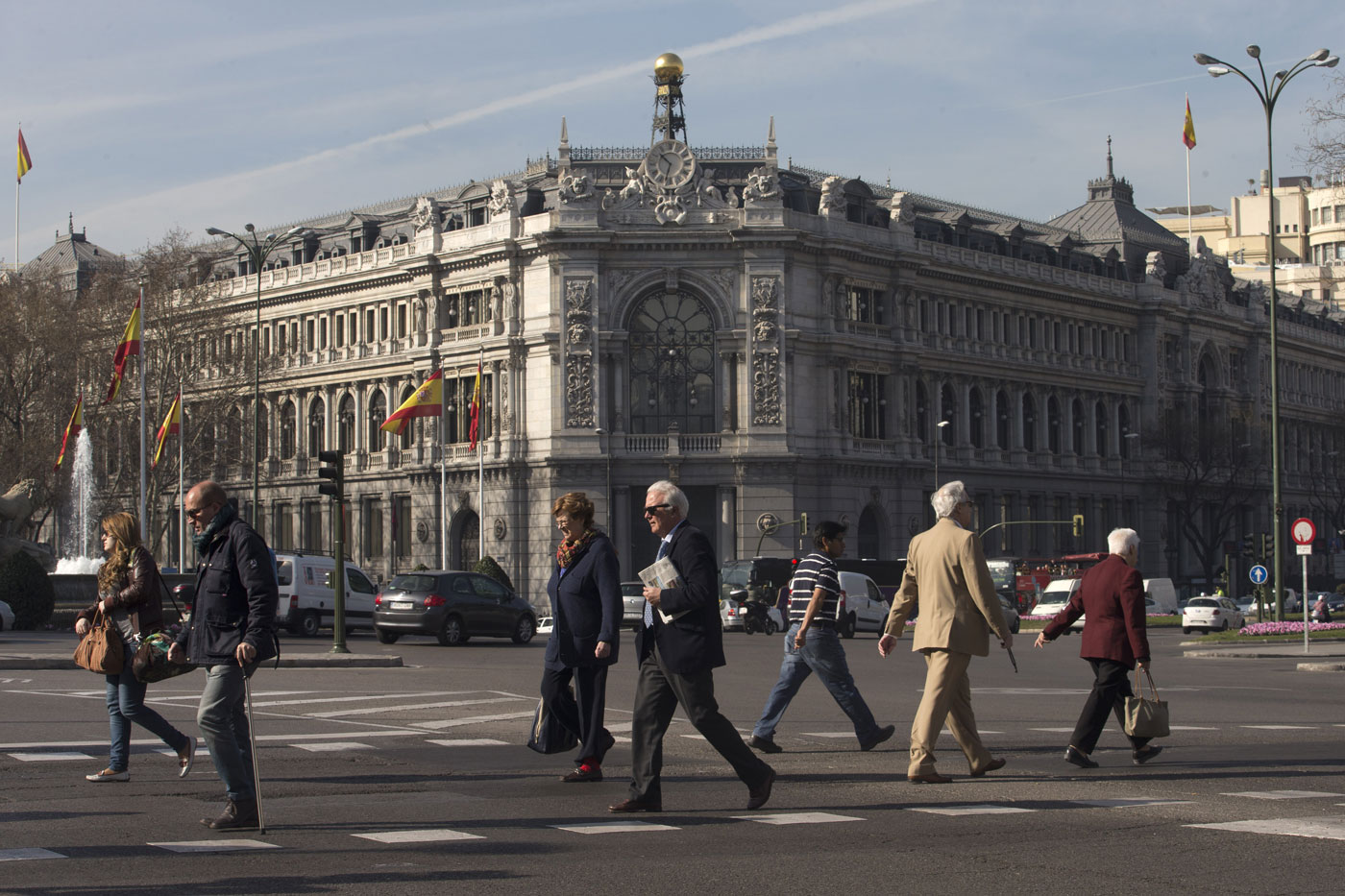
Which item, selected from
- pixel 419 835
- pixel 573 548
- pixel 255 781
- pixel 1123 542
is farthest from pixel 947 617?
pixel 255 781

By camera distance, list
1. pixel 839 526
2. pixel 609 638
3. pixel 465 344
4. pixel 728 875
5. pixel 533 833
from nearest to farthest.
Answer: pixel 728 875
pixel 533 833
pixel 609 638
pixel 839 526
pixel 465 344

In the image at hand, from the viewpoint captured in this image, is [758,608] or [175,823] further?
[758,608]

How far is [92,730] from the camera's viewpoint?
15.4 m

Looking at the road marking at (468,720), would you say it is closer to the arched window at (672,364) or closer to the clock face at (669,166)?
the arched window at (672,364)

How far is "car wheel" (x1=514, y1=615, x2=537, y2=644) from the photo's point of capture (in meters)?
36.9

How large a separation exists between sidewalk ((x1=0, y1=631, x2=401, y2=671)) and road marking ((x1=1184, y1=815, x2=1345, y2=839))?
489 inches

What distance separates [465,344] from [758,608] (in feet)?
81.4

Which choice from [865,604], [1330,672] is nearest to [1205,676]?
[1330,672]

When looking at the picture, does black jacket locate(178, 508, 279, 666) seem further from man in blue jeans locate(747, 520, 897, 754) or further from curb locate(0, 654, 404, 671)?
curb locate(0, 654, 404, 671)

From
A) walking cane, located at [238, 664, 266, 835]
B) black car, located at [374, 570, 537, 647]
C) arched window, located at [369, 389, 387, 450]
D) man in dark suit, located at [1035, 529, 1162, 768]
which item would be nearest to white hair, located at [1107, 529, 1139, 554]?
man in dark suit, located at [1035, 529, 1162, 768]

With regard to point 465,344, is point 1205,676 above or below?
below

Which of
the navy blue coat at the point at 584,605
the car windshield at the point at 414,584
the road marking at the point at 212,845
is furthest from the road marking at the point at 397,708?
the car windshield at the point at 414,584

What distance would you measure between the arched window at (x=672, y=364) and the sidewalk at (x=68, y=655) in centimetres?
2963

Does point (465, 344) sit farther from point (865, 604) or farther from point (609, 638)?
point (609, 638)
